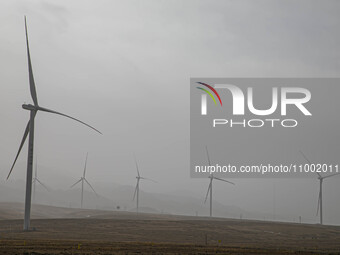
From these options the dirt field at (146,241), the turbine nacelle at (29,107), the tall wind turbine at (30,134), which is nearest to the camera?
the dirt field at (146,241)

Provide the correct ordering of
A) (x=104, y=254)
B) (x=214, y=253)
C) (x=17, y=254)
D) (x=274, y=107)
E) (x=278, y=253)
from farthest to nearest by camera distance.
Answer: (x=274, y=107) < (x=278, y=253) < (x=214, y=253) < (x=104, y=254) < (x=17, y=254)

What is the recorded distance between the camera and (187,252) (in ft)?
133

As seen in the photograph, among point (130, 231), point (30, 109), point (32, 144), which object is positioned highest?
point (30, 109)

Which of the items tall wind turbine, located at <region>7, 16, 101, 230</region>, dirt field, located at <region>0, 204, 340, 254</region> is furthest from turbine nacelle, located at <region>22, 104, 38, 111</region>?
dirt field, located at <region>0, 204, 340, 254</region>

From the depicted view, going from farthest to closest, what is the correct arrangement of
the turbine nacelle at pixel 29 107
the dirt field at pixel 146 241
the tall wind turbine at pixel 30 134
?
1. the turbine nacelle at pixel 29 107
2. the tall wind turbine at pixel 30 134
3. the dirt field at pixel 146 241

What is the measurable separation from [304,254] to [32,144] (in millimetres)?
46706

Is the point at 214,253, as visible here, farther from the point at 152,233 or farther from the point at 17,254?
the point at 152,233

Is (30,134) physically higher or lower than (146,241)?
higher

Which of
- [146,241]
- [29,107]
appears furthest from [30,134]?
[146,241]

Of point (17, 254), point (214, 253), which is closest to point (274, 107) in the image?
point (214, 253)

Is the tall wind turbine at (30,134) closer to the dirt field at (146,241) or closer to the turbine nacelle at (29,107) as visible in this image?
the turbine nacelle at (29,107)

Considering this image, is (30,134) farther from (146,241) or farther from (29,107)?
(146,241)

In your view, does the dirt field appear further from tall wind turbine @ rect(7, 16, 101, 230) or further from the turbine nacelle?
the turbine nacelle

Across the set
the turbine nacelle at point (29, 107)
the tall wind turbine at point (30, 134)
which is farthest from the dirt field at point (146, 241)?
the turbine nacelle at point (29, 107)
